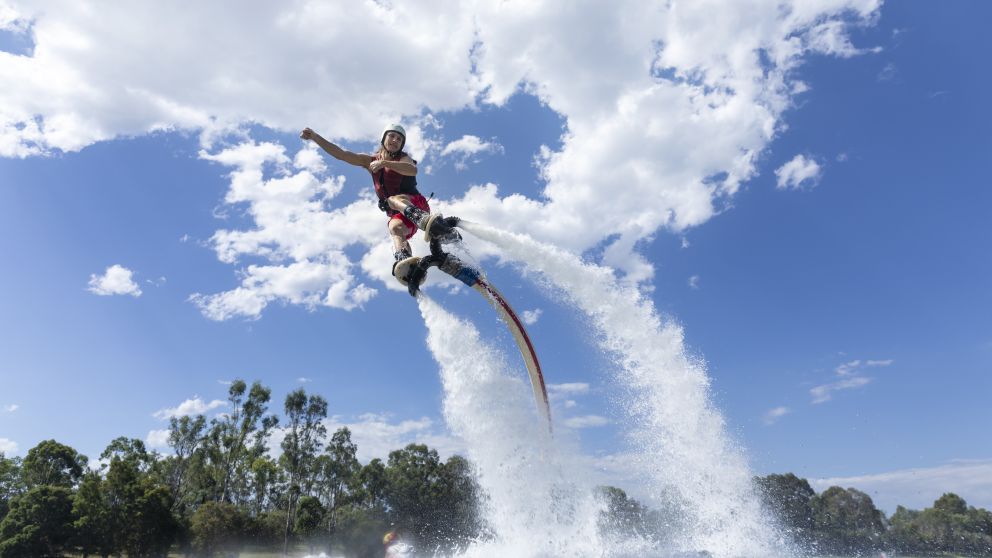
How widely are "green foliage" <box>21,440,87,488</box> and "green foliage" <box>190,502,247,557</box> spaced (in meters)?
17.4

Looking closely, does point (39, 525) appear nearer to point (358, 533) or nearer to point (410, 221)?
point (358, 533)

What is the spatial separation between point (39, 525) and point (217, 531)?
1314 cm

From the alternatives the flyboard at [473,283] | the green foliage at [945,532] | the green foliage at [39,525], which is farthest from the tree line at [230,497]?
the green foliage at [945,532]

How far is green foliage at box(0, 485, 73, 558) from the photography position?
47.1 m

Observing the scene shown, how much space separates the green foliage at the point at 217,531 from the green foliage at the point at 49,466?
1736 centimetres

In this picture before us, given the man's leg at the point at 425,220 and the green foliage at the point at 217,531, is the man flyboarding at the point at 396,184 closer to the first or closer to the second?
the man's leg at the point at 425,220

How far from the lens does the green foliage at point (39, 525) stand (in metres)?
47.1

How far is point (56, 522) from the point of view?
48.6 metres

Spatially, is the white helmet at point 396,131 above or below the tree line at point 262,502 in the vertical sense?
above

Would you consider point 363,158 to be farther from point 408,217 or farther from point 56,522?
point 56,522

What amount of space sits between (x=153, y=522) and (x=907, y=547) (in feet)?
251

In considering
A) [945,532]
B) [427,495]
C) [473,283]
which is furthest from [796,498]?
[473,283]

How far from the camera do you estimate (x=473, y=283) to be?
60.0 feet

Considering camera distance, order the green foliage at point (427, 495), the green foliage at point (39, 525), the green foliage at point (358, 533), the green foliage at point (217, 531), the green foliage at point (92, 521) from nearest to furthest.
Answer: the green foliage at point (39, 525), the green foliage at point (92, 521), the green foliage at point (217, 531), the green foliage at point (358, 533), the green foliage at point (427, 495)
